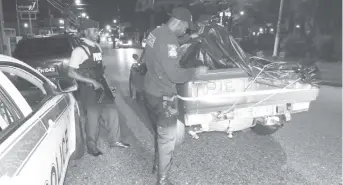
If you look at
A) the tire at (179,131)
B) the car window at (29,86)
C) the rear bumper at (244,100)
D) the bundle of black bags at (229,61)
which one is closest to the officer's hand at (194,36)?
the bundle of black bags at (229,61)

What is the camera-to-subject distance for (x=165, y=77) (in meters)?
3.06

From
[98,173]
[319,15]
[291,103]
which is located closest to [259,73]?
[291,103]

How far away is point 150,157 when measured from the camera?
416cm

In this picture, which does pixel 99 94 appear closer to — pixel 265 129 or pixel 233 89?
pixel 233 89

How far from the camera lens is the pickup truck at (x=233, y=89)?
12.1 feet

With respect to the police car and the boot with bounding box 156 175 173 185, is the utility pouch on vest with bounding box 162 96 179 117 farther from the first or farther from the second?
the police car

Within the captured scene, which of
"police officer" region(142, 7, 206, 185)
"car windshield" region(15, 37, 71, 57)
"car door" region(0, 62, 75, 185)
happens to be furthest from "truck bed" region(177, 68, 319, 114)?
"car windshield" region(15, 37, 71, 57)

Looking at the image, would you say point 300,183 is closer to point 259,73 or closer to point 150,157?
point 259,73

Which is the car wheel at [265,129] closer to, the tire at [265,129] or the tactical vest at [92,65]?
the tire at [265,129]

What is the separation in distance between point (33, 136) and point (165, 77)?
1460 millimetres

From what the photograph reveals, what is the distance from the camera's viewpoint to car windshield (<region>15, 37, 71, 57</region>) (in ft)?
24.2

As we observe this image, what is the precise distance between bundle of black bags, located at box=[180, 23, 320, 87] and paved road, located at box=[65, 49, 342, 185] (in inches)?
38.1

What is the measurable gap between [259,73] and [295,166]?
1.22 meters

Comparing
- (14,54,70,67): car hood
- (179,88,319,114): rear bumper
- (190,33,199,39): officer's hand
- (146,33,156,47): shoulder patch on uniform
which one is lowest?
(179,88,319,114): rear bumper
